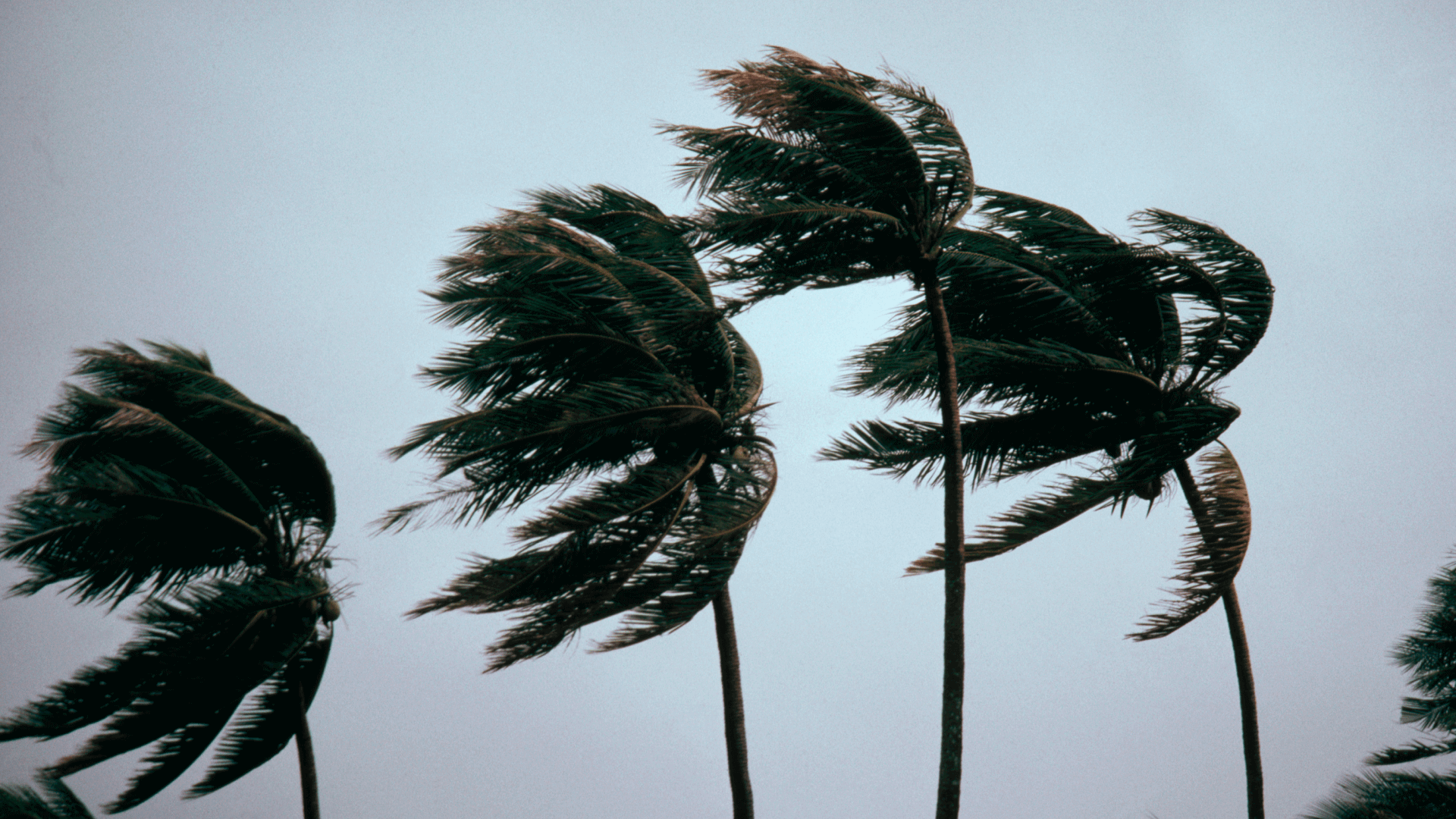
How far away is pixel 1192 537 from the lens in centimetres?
1054

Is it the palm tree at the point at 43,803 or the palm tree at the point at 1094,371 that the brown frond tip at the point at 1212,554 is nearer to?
the palm tree at the point at 1094,371

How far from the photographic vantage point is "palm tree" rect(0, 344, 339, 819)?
11.5m

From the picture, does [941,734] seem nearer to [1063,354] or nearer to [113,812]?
[1063,354]

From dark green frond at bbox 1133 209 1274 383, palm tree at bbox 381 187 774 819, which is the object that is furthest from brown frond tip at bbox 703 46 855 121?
dark green frond at bbox 1133 209 1274 383

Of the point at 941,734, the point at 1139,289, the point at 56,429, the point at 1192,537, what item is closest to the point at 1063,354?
the point at 1139,289

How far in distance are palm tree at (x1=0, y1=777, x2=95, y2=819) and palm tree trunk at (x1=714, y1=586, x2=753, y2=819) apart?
639 cm

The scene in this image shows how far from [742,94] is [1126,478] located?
5371 millimetres

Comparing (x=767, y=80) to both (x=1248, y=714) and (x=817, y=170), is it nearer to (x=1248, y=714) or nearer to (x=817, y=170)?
(x=817, y=170)

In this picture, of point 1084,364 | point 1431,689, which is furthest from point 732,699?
point 1431,689

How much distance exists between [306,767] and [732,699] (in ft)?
18.5

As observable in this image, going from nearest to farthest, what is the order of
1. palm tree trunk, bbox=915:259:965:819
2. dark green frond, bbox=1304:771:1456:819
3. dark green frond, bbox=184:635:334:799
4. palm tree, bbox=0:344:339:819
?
1. dark green frond, bbox=1304:771:1456:819
2. palm tree trunk, bbox=915:259:965:819
3. palm tree, bbox=0:344:339:819
4. dark green frond, bbox=184:635:334:799

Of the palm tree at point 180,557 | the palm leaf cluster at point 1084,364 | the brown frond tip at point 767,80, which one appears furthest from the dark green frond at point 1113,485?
the palm tree at point 180,557

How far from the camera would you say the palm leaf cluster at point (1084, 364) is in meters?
10.6

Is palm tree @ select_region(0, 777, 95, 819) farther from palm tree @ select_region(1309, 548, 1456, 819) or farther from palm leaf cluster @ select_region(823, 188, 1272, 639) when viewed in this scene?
palm tree @ select_region(1309, 548, 1456, 819)
